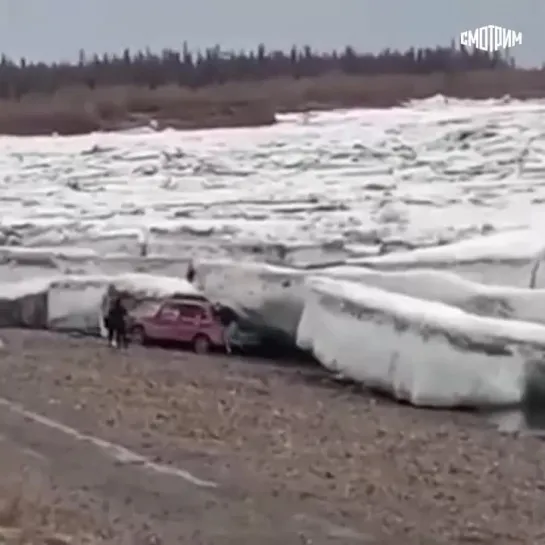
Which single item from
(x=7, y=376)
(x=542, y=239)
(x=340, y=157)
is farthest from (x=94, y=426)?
(x=542, y=239)

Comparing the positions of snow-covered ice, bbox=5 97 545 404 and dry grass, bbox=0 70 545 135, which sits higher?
dry grass, bbox=0 70 545 135

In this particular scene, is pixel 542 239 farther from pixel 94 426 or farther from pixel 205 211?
pixel 94 426

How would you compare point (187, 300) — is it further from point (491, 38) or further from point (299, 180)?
point (491, 38)

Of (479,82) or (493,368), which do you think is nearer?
(493,368)

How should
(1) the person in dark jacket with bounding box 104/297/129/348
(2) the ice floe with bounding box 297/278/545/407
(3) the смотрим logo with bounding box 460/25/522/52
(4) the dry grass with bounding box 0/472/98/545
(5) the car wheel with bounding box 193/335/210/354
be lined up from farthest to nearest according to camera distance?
(1) the person in dark jacket with bounding box 104/297/129/348 < (5) the car wheel with bounding box 193/335/210/354 < (3) the смотрим logo with bounding box 460/25/522/52 < (2) the ice floe with bounding box 297/278/545/407 < (4) the dry grass with bounding box 0/472/98/545

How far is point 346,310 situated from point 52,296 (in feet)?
2.33

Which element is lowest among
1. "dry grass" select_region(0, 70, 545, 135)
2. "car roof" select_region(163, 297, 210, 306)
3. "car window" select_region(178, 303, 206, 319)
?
Answer: "car window" select_region(178, 303, 206, 319)

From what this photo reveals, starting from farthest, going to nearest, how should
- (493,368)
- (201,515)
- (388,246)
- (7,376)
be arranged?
(7,376) < (388,246) < (493,368) < (201,515)

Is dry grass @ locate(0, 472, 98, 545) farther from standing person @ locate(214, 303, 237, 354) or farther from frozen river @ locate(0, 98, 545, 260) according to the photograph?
frozen river @ locate(0, 98, 545, 260)

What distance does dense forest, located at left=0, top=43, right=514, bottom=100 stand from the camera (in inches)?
109

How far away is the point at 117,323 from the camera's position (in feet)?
9.74

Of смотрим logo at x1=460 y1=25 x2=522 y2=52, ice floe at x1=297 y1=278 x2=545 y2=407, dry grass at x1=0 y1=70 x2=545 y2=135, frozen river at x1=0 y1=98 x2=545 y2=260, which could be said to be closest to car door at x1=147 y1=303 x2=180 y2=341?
frozen river at x1=0 y1=98 x2=545 y2=260

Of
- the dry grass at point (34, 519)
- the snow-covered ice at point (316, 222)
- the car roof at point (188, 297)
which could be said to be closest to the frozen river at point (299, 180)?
the snow-covered ice at point (316, 222)

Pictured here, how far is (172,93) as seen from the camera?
297 cm
